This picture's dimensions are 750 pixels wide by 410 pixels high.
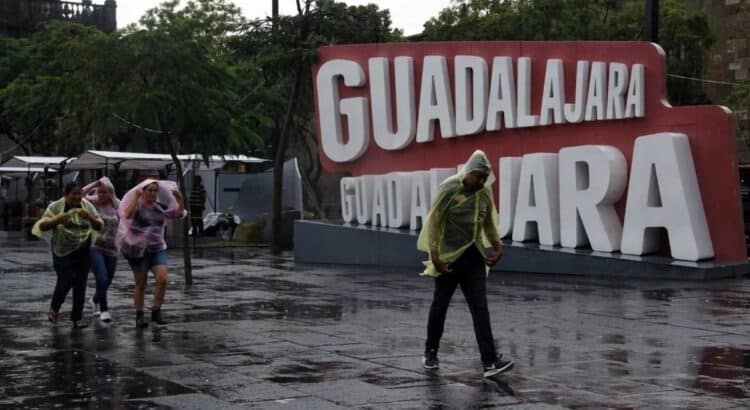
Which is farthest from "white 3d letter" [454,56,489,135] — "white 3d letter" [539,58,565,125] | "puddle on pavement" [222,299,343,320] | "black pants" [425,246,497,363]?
"black pants" [425,246,497,363]

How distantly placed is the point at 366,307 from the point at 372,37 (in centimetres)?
1557

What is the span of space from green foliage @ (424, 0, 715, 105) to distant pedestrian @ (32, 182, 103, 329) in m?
26.4

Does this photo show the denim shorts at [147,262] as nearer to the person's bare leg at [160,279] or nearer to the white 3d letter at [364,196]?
the person's bare leg at [160,279]

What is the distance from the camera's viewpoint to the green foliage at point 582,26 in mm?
37938

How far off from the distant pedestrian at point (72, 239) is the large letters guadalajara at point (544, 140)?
8.94 metres

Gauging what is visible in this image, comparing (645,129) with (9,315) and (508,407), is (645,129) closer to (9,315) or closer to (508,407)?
(9,315)

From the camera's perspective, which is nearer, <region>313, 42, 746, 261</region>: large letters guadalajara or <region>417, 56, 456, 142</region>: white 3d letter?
<region>313, 42, 746, 261</region>: large letters guadalajara

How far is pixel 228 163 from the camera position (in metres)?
35.4

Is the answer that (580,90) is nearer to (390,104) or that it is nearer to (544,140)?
(544,140)

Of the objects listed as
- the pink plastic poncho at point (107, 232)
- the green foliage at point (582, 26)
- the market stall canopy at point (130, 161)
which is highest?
the green foliage at point (582, 26)

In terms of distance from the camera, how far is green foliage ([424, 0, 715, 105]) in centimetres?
3794

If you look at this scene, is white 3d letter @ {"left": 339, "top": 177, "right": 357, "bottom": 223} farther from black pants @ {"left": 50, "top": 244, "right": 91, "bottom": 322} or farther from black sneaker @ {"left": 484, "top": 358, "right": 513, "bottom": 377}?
black sneaker @ {"left": 484, "top": 358, "right": 513, "bottom": 377}

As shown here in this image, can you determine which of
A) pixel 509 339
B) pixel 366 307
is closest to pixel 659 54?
pixel 366 307

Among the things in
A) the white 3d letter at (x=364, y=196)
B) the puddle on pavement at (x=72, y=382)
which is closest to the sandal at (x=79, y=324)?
the puddle on pavement at (x=72, y=382)
